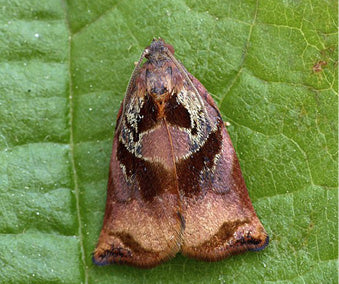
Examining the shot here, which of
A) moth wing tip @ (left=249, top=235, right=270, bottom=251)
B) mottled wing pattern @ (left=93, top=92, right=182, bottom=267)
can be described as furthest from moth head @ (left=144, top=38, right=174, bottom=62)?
moth wing tip @ (left=249, top=235, right=270, bottom=251)

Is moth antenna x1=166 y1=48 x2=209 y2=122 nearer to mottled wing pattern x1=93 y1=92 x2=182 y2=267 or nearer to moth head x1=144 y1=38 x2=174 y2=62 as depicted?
moth head x1=144 y1=38 x2=174 y2=62

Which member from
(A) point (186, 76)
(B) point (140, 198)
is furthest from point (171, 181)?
(A) point (186, 76)

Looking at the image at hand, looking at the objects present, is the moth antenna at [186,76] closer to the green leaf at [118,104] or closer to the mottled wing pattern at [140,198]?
the green leaf at [118,104]

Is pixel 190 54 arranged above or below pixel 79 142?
above

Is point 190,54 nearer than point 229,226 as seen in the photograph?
No

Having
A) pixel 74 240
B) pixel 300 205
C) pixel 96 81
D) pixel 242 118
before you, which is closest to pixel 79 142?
pixel 96 81

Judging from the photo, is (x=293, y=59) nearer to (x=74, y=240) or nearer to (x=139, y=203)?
(x=139, y=203)

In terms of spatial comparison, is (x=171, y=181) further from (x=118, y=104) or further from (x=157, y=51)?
(x=157, y=51)
